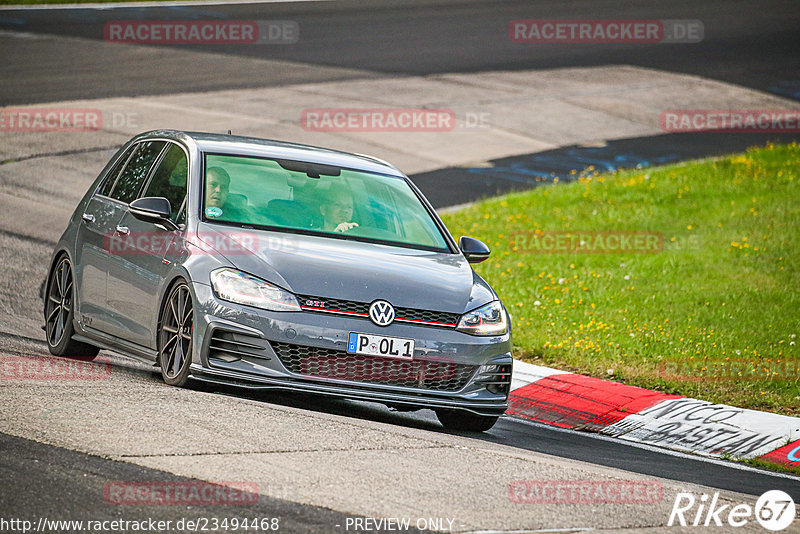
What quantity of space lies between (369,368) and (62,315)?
306 centimetres

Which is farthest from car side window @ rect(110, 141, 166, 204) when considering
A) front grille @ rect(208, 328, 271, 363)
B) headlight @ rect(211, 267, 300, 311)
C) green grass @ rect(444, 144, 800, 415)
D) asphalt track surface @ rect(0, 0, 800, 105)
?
asphalt track surface @ rect(0, 0, 800, 105)

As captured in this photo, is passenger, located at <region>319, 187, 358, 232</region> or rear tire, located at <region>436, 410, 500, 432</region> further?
passenger, located at <region>319, 187, 358, 232</region>

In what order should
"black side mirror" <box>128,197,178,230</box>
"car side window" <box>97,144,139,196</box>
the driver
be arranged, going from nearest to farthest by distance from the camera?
"black side mirror" <box>128,197,178,230</box> < the driver < "car side window" <box>97,144,139,196</box>

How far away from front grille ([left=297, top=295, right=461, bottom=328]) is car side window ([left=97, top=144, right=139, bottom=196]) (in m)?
2.77

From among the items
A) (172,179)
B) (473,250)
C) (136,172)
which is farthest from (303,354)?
(136,172)

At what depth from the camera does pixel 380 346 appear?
7.67 metres

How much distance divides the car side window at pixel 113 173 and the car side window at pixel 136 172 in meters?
0.11

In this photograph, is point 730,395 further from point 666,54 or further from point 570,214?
point 666,54

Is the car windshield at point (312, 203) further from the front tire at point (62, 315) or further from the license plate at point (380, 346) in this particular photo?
the front tire at point (62, 315)

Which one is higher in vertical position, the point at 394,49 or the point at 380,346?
the point at 394,49

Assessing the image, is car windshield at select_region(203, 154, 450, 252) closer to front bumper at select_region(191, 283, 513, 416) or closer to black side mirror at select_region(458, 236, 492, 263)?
black side mirror at select_region(458, 236, 492, 263)

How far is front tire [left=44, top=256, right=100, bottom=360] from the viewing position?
9.45m

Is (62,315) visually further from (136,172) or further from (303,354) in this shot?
(303,354)

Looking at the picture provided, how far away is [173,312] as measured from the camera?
802 cm
